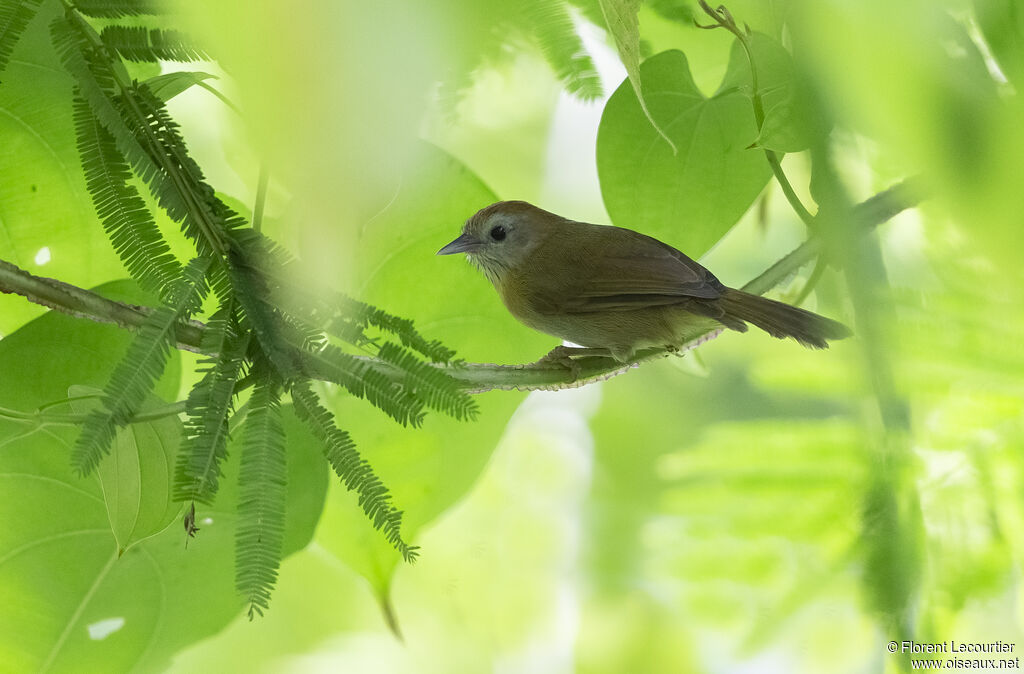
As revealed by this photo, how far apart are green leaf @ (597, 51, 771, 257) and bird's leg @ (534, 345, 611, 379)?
11cm

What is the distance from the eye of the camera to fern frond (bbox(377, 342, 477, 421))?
385 millimetres

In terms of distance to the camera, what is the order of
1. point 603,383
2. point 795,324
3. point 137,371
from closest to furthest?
1. point 137,371
2. point 795,324
3. point 603,383

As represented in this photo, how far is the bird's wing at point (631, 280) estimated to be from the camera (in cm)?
52

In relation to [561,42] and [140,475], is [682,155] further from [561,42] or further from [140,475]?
[140,475]

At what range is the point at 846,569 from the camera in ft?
1.76

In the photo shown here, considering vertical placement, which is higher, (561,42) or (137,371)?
(561,42)

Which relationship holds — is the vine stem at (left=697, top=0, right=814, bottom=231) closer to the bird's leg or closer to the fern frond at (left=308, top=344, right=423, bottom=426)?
the bird's leg

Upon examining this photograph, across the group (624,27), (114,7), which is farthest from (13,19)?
(624,27)

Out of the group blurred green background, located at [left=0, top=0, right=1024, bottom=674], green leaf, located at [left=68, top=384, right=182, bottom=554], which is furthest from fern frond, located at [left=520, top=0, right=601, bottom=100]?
green leaf, located at [left=68, top=384, right=182, bottom=554]

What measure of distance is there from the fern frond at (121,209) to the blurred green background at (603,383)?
2.6 inches

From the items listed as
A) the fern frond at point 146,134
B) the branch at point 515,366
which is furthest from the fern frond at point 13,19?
the branch at point 515,366

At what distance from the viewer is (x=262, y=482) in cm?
40

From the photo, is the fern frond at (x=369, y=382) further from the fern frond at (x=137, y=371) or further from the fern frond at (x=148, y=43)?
the fern frond at (x=148, y=43)

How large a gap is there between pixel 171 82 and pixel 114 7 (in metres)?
0.05
